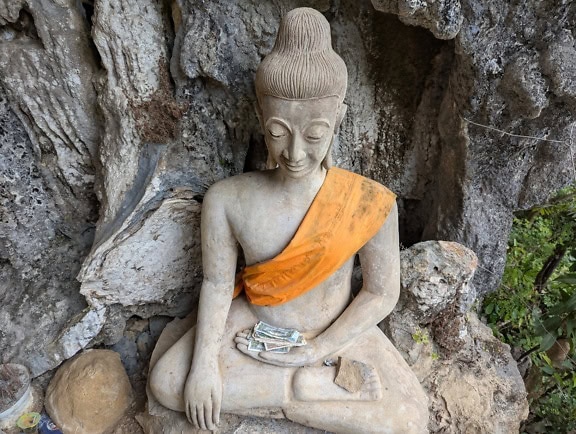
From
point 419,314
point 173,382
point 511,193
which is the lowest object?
point 173,382

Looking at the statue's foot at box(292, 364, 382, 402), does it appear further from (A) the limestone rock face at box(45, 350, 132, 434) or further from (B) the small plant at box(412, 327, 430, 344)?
(A) the limestone rock face at box(45, 350, 132, 434)

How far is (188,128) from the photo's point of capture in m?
2.23

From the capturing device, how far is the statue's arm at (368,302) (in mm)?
2016

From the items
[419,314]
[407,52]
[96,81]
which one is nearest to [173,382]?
[419,314]

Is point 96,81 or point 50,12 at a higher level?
point 50,12

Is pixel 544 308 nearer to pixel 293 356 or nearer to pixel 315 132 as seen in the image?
pixel 293 356

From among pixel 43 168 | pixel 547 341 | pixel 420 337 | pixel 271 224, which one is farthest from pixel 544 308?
pixel 43 168

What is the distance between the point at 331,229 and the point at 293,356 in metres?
0.58

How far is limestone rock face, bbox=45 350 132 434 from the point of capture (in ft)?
7.40

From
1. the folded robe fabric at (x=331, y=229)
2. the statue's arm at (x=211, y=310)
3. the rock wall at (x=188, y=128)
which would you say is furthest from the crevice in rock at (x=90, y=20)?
the folded robe fabric at (x=331, y=229)

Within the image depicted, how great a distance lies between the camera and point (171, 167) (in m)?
2.25

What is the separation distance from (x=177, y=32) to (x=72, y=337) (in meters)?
1.60

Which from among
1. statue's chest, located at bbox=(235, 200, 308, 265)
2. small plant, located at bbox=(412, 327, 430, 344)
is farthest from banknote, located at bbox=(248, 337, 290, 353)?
small plant, located at bbox=(412, 327, 430, 344)

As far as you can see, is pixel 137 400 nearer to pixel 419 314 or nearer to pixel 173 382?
pixel 173 382
